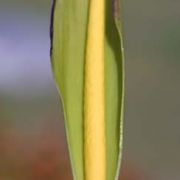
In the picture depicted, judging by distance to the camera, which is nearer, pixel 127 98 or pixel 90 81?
pixel 90 81

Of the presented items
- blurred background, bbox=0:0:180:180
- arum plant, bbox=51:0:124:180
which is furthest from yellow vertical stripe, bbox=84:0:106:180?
blurred background, bbox=0:0:180:180

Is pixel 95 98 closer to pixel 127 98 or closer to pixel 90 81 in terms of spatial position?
pixel 90 81

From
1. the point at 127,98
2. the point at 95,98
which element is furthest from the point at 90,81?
the point at 127,98

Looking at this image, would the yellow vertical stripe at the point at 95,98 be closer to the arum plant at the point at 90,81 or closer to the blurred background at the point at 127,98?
the arum plant at the point at 90,81

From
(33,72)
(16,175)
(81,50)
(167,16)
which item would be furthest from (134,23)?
(81,50)

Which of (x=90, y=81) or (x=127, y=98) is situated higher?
(x=90, y=81)

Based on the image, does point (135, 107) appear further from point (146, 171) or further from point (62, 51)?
point (62, 51)
